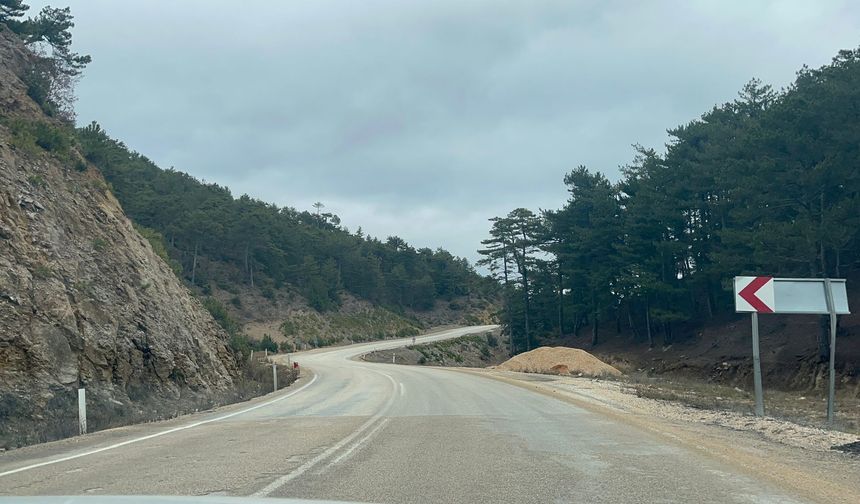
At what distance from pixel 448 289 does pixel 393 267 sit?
16496 mm

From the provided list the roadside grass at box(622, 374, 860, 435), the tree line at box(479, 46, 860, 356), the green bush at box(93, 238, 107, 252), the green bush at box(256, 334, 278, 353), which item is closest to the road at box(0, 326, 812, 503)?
the roadside grass at box(622, 374, 860, 435)

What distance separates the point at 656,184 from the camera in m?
50.4

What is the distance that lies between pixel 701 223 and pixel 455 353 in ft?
108

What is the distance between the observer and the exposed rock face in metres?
16.3

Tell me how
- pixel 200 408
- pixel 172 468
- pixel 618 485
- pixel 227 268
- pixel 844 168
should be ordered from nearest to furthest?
1. pixel 618 485
2. pixel 172 468
3. pixel 200 408
4. pixel 844 168
5. pixel 227 268

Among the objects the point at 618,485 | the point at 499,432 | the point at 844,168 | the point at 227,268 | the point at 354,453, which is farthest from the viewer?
the point at 227,268

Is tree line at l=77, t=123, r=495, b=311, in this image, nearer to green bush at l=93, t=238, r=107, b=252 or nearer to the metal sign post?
green bush at l=93, t=238, r=107, b=252

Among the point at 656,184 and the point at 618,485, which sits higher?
the point at 656,184

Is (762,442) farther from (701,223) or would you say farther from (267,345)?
(267,345)

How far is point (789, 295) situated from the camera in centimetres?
1377

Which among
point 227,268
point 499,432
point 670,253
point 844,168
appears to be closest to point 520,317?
point 670,253

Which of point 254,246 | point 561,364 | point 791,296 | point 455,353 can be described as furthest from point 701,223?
point 254,246

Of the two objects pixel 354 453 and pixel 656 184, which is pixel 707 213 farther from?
pixel 354 453

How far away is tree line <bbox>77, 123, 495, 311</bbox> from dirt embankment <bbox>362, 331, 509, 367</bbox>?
289 inches
